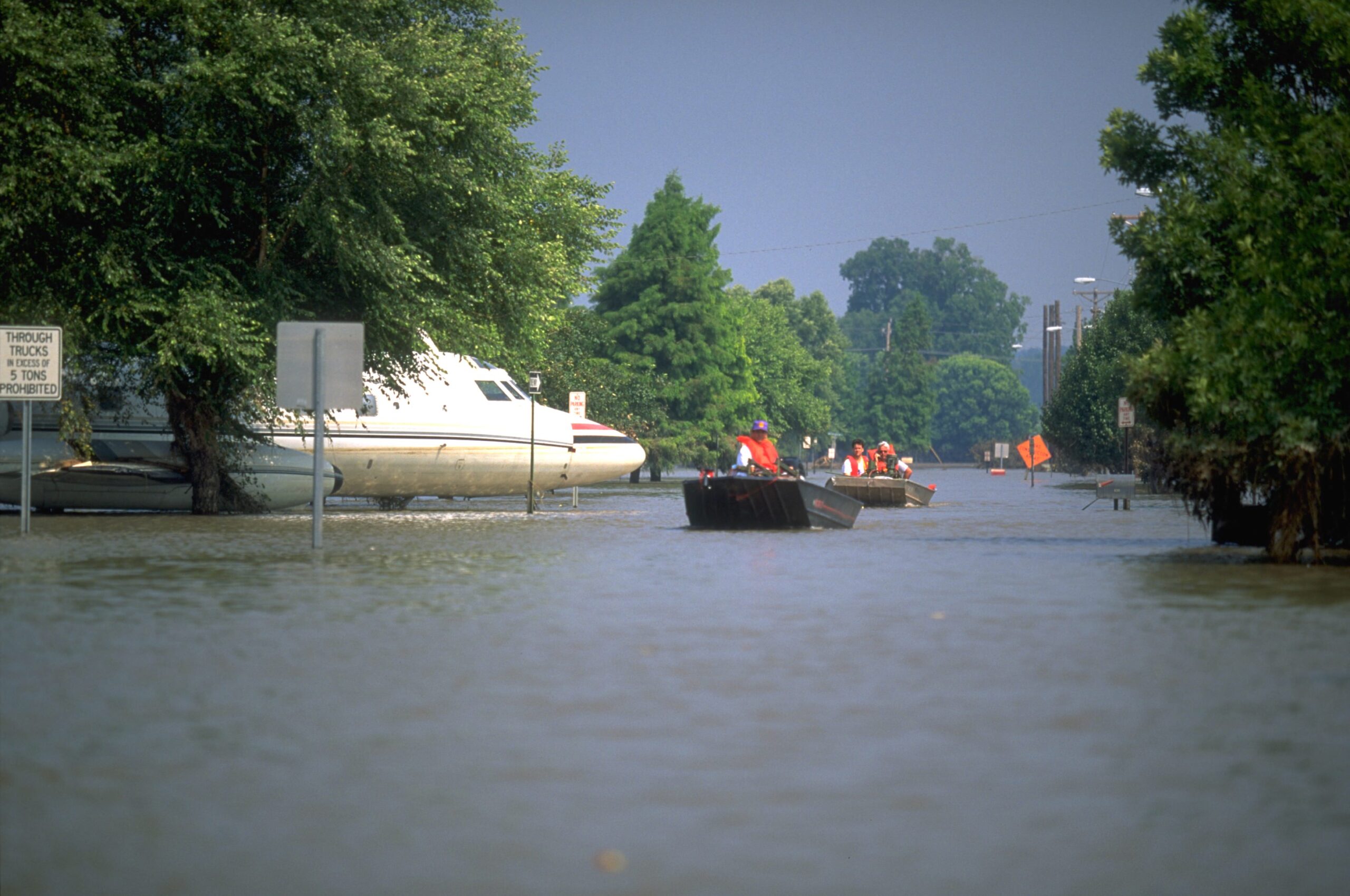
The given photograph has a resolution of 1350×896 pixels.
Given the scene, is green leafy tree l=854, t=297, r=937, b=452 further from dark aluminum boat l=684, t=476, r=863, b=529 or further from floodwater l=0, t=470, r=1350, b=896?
floodwater l=0, t=470, r=1350, b=896

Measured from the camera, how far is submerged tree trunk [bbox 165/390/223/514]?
34.0 metres

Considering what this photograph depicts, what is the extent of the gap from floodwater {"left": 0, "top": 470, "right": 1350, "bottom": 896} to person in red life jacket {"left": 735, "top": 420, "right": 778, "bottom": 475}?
1303cm

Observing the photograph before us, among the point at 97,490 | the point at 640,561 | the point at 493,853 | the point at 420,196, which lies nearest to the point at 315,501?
the point at 640,561

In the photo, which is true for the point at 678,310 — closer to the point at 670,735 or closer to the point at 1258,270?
the point at 1258,270

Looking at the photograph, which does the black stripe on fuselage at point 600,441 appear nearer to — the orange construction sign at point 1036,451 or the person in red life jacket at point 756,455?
the person in red life jacket at point 756,455

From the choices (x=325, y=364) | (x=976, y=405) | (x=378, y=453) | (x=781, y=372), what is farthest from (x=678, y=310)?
(x=976, y=405)

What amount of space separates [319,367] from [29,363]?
17.3ft

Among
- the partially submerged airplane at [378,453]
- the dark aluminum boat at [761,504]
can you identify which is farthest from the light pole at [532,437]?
the dark aluminum boat at [761,504]

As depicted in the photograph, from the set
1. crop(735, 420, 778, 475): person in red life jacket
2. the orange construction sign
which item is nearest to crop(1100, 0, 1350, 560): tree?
crop(735, 420, 778, 475): person in red life jacket

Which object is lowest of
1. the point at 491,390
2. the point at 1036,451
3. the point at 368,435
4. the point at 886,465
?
the point at 886,465

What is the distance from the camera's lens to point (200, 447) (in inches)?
1353

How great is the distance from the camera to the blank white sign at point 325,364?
76.9 feet

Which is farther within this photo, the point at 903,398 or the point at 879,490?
the point at 903,398

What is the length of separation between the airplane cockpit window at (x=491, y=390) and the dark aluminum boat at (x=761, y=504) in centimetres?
1107
